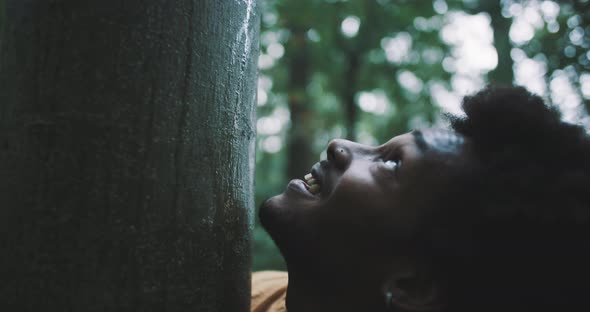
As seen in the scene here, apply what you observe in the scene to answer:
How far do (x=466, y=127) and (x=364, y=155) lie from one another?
0.43 meters

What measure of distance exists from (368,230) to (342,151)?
0.42 m

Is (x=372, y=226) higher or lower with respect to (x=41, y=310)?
higher

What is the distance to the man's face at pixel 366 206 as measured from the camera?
1.61 metres

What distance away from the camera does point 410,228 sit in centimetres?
159

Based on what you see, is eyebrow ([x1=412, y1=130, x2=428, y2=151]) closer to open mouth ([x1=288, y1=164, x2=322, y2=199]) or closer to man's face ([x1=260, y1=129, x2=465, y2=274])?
man's face ([x1=260, y1=129, x2=465, y2=274])

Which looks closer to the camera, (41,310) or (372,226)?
(41,310)

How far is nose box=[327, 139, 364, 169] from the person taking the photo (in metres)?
1.88

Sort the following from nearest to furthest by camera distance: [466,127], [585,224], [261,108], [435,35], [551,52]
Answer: [585,224] → [466,127] → [551,52] → [435,35] → [261,108]

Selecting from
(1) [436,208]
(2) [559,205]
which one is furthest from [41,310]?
(2) [559,205]

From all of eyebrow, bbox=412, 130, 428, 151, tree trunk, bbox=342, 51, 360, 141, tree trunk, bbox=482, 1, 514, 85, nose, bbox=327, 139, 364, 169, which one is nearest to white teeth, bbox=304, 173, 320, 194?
nose, bbox=327, 139, 364, 169

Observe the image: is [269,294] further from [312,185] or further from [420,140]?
[420,140]

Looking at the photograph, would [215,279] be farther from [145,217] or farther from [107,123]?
[107,123]

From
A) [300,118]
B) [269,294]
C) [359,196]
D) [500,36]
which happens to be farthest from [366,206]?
[300,118]

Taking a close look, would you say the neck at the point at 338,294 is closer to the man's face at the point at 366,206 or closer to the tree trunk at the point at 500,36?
the man's face at the point at 366,206
